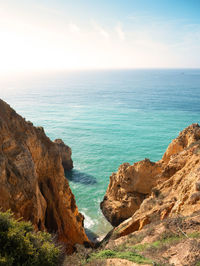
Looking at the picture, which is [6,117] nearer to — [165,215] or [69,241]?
[69,241]

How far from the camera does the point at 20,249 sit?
637 centimetres

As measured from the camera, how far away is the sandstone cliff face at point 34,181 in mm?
10148

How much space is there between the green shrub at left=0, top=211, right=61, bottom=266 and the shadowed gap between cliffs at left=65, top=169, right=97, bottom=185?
23606 mm

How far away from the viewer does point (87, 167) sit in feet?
116

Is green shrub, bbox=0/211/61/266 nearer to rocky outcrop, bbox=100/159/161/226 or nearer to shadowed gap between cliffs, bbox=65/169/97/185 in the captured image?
rocky outcrop, bbox=100/159/161/226

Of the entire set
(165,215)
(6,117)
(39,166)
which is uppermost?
(6,117)

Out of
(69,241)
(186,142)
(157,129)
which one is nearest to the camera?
(69,241)

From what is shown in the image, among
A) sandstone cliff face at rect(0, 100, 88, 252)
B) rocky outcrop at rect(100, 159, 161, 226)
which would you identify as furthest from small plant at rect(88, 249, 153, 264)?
rocky outcrop at rect(100, 159, 161, 226)

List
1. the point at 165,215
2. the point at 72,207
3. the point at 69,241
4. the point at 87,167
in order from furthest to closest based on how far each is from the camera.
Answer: the point at 87,167 < the point at 72,207 < the point at 69,241 < the point at 165,215

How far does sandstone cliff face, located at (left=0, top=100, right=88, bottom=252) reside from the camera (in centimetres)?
1015

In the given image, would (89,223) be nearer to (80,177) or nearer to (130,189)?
(130,189)

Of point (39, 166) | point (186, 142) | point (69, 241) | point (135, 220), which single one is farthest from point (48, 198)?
point (186, 142)

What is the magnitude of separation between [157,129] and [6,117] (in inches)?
1757

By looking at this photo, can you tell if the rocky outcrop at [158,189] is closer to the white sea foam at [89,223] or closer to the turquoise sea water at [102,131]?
the white sea foam at [89,223]
